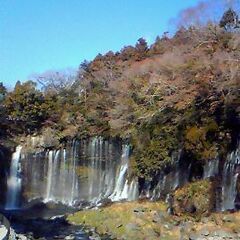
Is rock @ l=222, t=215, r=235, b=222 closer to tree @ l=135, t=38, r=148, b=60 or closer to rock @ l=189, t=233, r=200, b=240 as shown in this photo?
rock @ l=189, t=233, r=200, b=240

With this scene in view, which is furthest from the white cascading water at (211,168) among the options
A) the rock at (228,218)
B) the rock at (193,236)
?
the rock at (193,236)

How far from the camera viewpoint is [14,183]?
31.0 meters

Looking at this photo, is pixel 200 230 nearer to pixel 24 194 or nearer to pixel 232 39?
pixel 232 39

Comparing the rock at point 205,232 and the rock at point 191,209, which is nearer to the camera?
the rock at point 205,232

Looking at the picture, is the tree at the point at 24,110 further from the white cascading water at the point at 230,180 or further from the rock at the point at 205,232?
the rock at the point at 205,232

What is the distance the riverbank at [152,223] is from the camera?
20.5 meters

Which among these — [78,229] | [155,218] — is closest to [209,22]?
[155,218]

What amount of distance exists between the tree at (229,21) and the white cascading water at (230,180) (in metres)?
7.91

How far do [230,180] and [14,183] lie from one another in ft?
50.8

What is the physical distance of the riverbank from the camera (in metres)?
20.5

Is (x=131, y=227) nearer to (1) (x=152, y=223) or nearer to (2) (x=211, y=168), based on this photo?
(1) (x=152, y=223)

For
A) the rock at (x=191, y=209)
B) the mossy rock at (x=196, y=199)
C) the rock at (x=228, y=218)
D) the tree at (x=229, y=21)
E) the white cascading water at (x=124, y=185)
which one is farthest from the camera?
the white cascading water at (x=124, y=185)

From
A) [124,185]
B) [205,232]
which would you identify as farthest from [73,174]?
[205,232]

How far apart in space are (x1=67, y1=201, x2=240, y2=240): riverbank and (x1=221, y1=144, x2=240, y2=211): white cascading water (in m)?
1.06
